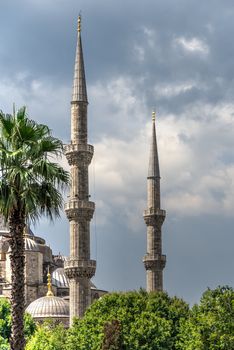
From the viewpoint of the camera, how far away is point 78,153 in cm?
5984

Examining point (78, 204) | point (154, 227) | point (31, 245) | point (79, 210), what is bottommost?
point (79, 210)

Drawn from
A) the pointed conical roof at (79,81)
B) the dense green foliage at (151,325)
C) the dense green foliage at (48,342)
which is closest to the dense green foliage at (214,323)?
the dense green foliage at (151,325)

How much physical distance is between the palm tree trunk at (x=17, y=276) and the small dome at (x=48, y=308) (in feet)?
185

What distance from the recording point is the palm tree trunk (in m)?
21.9

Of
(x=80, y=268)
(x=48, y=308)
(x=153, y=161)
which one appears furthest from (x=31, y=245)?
(x=80, y=268)

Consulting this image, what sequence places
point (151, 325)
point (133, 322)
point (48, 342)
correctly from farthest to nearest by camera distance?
point (48, 342)
point (133, 322)
point (151, 325)

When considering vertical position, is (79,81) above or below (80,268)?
above

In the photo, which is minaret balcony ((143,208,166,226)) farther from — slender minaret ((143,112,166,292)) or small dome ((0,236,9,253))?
small dome ((0,236,9,253))

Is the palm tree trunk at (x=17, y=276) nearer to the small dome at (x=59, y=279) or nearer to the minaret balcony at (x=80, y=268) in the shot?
the minaret balcony at (x=80, y=268)

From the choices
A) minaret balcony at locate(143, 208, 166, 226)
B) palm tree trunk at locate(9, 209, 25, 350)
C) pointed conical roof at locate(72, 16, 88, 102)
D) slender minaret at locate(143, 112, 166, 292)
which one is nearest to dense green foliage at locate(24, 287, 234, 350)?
pointed conical roof at locate(72, 16, 88, 102)

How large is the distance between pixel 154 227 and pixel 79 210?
13129mm

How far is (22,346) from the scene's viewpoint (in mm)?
21828

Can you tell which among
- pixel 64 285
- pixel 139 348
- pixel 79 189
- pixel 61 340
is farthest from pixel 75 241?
pixel 64 285

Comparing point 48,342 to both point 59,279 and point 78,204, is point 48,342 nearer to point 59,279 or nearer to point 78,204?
point 78,204
